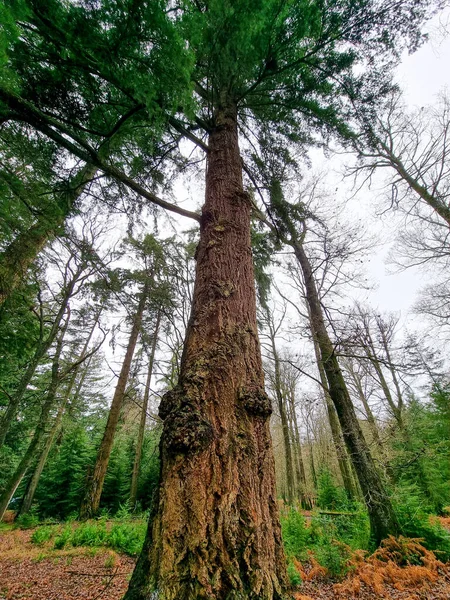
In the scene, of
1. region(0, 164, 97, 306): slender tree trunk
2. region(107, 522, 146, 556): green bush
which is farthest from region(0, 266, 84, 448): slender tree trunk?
region(107, 522, 146, 556): green bush

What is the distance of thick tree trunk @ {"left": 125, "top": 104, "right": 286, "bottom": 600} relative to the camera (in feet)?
2.93

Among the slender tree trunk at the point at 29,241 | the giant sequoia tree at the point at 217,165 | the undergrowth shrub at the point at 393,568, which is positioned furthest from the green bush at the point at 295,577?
the slender tree trunk at the point at 29,241

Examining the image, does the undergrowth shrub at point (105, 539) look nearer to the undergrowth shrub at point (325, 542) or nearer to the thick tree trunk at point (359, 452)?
the undergrowth shrub at point (325, 542)

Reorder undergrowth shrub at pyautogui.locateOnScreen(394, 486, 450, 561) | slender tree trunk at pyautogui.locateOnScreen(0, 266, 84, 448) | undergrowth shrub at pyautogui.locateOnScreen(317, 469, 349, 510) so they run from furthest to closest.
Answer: undergrowth shrub at pyautogui.locateOnScreen(317, 469, 349, 510), slender tree trunk at pyautogui.locateOnScreen(0, 266, 84, 448), undergrowth shrub at pyautogui.locateOnScreen(394, 486, 450, 561)

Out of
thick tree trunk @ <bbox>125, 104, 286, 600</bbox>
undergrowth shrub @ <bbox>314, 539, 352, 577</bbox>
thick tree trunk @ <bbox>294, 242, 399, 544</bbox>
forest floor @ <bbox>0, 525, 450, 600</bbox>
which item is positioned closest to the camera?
thick tree trunk @ <bbox>125, 104, 286, 600</bbox>

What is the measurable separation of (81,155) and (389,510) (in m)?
5.89

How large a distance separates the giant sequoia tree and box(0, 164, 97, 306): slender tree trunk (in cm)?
89

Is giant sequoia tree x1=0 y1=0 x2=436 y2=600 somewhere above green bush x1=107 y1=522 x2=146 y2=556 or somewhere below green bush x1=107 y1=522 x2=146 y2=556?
above

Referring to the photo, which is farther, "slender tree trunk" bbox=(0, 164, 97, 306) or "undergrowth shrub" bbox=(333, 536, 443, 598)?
"slender tree trunk" bbox=(0, 164, 97, 306)

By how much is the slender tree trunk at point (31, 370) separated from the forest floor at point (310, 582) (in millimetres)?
2166

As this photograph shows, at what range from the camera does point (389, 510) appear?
372 cm

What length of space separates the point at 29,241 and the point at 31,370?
3.04 m

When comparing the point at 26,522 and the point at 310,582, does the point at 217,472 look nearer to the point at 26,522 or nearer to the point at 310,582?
the point at 310,582

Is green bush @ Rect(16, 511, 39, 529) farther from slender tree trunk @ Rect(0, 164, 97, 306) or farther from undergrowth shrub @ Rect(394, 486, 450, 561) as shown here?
undergrowth shrub @ Rect(394, 486, 450, 561)
